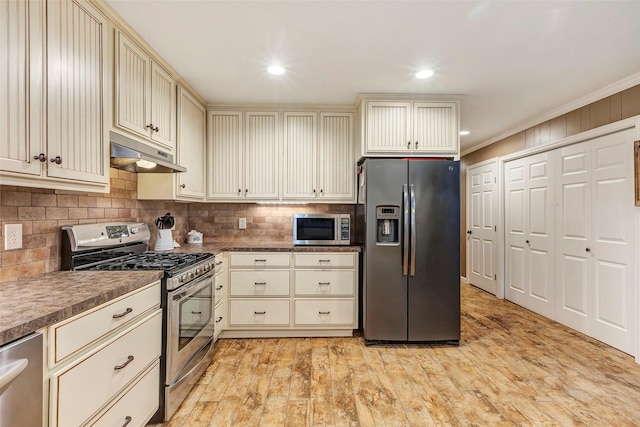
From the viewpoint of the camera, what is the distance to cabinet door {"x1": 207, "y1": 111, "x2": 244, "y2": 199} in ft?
10.8

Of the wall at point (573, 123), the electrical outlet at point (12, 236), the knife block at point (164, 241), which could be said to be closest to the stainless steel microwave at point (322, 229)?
the knife block at point (164, 241)

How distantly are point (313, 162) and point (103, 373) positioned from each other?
250 cm

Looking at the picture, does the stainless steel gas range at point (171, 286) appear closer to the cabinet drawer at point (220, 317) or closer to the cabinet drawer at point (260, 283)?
the cabinet drawer at point (220, 317)

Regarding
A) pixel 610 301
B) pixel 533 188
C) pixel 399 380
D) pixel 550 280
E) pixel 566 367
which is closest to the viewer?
pixel 399 380

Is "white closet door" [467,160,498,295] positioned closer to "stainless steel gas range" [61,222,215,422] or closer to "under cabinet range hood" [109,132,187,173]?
"stainless steel gas range" [61,222,215,422]

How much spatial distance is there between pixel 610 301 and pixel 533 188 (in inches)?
57.6

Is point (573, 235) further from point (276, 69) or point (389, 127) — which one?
point (276, 69)

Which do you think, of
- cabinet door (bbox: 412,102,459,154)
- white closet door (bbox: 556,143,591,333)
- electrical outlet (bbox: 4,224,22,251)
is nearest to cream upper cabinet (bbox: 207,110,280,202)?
cabinet door (bbox: 412,102,459,154)

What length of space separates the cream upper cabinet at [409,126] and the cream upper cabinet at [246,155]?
3.33 feet

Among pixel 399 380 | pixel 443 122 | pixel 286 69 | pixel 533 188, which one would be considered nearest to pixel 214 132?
pixel 286 69

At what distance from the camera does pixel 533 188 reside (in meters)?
3.77

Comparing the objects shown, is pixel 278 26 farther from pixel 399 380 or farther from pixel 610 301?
pixel 610 301

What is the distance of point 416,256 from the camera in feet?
9.25

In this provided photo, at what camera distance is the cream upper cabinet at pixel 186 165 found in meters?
2.60
